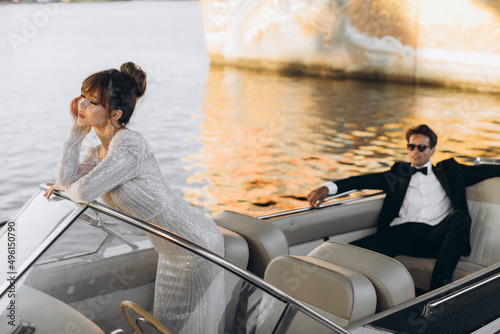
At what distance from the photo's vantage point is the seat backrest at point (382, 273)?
1.79 metres

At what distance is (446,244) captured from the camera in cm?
271

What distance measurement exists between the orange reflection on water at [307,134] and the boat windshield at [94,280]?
14.1 feet

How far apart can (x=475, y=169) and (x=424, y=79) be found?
40.8 ft

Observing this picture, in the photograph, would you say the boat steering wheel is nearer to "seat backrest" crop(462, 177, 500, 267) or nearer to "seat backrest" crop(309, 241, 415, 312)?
"seat backrest" crop(309, 241, 415, 312)

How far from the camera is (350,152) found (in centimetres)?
827

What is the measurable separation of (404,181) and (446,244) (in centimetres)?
46

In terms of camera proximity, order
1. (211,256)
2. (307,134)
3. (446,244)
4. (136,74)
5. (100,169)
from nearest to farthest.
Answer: (211,256), (100,169), (136,74), (446,244), (307,134)

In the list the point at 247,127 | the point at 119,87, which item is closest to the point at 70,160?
the point at 119,87

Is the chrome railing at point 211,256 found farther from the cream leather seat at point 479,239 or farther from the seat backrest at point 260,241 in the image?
the cream leather seat at point 479,239

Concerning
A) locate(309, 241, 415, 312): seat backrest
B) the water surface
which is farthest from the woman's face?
the water surface

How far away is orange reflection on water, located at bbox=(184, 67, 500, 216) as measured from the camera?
6.71 metres

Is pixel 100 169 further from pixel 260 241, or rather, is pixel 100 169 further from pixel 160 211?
pixel 260 241

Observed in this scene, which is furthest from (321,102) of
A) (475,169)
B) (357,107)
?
(475,169)

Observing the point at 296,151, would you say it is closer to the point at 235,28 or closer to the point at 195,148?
the point at 195,148
